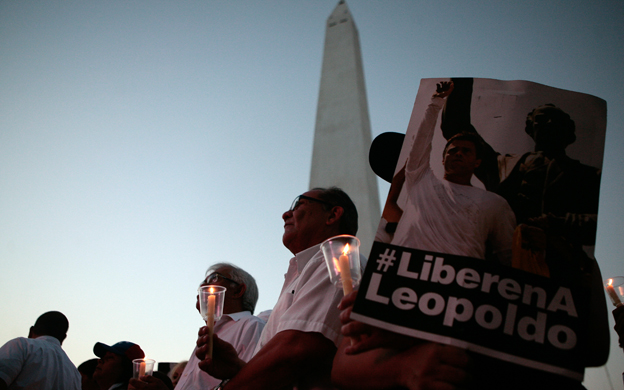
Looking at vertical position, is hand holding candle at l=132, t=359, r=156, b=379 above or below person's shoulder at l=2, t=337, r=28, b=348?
above

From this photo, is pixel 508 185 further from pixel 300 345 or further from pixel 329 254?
pixel 300 345

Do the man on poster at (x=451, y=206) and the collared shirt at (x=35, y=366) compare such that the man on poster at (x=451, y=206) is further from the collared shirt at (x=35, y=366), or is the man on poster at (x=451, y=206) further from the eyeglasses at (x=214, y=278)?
the collared shirt at (x=35, y=366)

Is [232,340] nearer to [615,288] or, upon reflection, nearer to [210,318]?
[210,318]

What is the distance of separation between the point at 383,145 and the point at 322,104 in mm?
10379

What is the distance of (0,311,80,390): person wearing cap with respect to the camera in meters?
3.19

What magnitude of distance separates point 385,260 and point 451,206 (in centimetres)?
23

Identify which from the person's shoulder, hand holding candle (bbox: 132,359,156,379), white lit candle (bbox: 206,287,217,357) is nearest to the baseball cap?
the person's shoulder

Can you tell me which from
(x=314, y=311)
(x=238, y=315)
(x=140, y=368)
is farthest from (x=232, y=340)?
(x=314, y=311)

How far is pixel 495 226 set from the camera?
0.99 meters

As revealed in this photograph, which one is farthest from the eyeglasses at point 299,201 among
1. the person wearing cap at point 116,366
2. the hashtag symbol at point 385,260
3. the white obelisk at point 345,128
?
the white obelisk at point 345,128

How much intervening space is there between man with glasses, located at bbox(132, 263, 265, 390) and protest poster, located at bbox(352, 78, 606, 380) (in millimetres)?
1590

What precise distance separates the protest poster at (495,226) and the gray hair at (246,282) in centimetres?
217

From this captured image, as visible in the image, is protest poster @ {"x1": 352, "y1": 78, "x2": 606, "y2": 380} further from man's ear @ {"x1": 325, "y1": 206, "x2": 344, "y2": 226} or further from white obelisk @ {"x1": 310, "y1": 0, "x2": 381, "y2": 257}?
white obelisk @ {"x1": 310, "y1": 0, "x2": 381, "y2": 257}

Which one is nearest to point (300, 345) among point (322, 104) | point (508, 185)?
point (508, 185)
